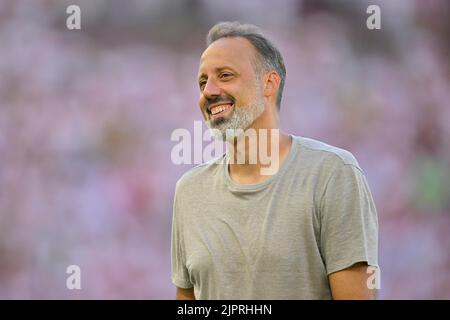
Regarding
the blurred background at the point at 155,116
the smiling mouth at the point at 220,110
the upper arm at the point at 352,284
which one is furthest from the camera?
the blurred background at the point at 155,116

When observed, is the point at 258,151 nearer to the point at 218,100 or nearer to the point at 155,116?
the point at 218,100

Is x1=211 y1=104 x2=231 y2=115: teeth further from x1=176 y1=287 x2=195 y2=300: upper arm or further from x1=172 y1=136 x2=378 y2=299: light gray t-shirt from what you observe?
x1=176 y1=287 x2=195 y2=300: upper arm

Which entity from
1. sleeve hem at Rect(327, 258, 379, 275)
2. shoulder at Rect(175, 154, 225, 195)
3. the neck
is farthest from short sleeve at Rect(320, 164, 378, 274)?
shoulder at Rect(175, 154, 225, 195)

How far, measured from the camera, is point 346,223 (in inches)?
35.2

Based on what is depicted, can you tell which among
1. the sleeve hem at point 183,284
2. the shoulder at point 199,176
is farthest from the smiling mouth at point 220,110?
the sleeve hem at point 183,284

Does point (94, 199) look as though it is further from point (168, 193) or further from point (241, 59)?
point (241, 59)

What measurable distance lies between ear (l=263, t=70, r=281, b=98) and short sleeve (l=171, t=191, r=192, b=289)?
238 mm

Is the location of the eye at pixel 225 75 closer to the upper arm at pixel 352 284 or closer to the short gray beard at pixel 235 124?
the short gray beard at pixel 235 124

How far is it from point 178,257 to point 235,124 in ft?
0.78

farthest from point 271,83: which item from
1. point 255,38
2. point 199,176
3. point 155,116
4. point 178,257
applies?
point 155,116

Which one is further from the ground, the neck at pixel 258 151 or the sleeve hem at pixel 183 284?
the neck at pixel 258 151

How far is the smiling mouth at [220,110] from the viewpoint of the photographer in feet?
3.18
